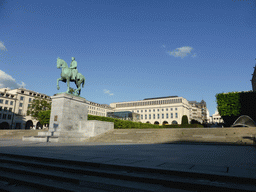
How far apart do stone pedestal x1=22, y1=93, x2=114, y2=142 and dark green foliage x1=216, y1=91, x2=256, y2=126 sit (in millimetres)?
27739

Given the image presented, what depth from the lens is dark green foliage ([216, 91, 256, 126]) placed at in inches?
1372

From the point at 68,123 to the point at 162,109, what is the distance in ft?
320

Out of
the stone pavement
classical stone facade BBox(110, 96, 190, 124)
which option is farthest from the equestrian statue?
classical stone facade BBox(110, 96, 190, 124)

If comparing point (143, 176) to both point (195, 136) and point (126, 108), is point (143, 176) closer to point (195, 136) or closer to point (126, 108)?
point (195, 136)

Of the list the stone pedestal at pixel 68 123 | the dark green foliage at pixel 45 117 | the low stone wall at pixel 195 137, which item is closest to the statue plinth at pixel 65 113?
the stone pedestal at pixel 68 123

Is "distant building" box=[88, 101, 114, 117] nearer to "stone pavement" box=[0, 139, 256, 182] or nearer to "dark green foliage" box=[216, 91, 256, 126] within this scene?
"dark green foliage" box=[216, 91, 256, 126]

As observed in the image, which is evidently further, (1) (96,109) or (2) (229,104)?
(1) (96,109)

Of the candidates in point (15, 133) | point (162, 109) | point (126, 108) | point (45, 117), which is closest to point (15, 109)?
point (45, 117)

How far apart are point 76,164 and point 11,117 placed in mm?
86344

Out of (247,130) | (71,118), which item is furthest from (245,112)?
(71,118)

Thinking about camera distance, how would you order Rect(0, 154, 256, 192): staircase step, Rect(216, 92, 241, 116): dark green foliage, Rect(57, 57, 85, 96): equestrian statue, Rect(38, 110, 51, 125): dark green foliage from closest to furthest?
Rect(0, 154, 256, 192): staircase step
Rect(57, 57, 85, 96): equestrian statue
Rect(216, 92, 241, 116): dark green foliage
Rect(38, 110, 51, 125): dark green foliage

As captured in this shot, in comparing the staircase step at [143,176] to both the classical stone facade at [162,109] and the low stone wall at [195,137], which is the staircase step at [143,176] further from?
the classical stone facade at [162,109]

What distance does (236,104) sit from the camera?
36.0m

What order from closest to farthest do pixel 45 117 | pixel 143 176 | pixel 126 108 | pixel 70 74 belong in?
pixel 143 176 < pixel 70 74 < pixel 45 117 < pixel 126 108
